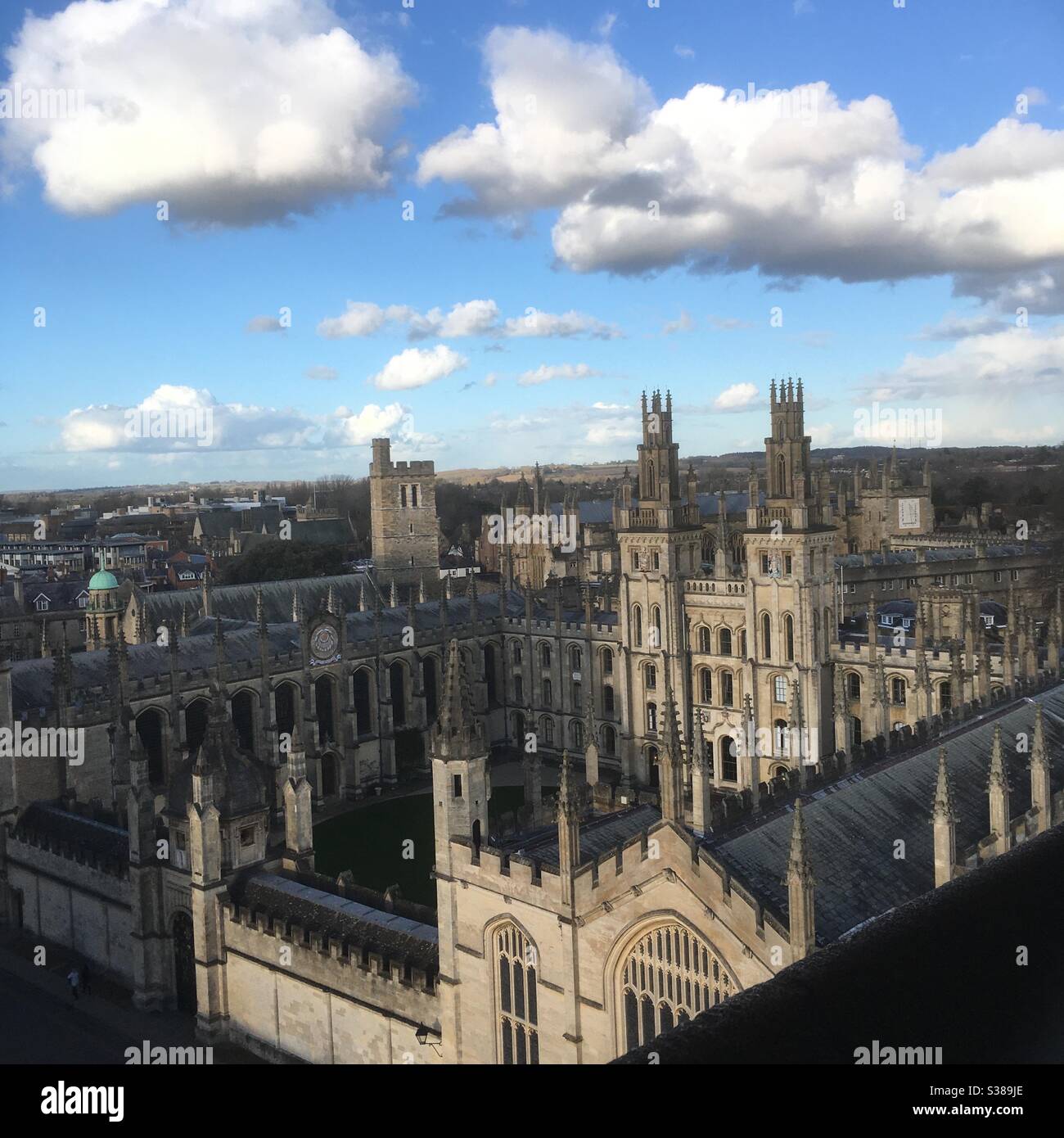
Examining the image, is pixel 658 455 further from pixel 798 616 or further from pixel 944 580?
pixel 944 580

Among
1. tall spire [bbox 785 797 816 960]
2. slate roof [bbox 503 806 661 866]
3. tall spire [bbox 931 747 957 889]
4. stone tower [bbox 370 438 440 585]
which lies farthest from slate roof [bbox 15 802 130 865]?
stone tower [bbox 370 438 440 585]

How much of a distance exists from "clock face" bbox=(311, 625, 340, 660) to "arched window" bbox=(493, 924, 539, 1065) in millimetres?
27437

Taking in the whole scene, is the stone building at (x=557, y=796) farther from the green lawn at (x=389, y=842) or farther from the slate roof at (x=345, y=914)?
the green lawn at (x=389, y=842)

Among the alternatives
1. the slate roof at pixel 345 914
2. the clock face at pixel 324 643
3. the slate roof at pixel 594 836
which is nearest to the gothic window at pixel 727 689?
the clock face at pixel 324 643

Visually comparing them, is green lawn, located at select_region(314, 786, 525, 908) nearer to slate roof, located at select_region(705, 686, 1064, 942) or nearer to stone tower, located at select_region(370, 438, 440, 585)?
slate roof, located at select_region(705, 686, 1064, 942)

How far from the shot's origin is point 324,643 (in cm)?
4472

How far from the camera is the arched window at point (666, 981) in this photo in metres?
15.2

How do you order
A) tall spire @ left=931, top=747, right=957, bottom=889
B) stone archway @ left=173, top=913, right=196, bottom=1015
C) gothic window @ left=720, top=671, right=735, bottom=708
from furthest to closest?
gothic window @ left=720, top=671, right=735, bottom=708, stone archway @ left=173, top=913, right=196, bottom=1015, tall spire @ left=931, top=747, right=957, bottom=889

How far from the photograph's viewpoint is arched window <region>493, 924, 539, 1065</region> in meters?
17.7

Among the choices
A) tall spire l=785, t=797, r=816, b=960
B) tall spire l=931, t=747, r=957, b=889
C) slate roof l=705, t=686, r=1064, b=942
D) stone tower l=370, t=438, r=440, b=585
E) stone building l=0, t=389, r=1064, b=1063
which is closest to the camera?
tall spire l=785, t=797, r=816, b=960

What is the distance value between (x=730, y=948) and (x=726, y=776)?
3009 cm

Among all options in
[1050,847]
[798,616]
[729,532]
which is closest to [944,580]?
[729,532]

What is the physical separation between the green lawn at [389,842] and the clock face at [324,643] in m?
6.28

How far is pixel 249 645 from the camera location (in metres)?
43.5
